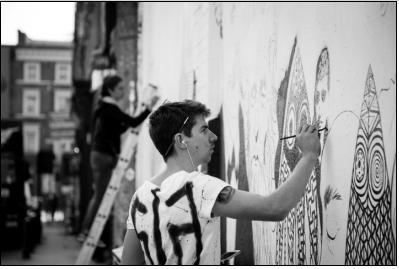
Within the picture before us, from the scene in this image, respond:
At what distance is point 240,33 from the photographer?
370cm

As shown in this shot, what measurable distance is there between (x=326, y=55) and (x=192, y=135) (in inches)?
23.8

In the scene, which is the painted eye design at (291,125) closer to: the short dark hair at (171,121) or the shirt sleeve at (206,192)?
the short dark hair at (171,121)

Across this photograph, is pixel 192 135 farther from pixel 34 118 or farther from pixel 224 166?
pixel 34 118

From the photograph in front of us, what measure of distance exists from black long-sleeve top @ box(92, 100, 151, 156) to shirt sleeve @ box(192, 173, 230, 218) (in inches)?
182

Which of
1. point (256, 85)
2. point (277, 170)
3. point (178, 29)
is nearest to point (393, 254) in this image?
point (277, 170)

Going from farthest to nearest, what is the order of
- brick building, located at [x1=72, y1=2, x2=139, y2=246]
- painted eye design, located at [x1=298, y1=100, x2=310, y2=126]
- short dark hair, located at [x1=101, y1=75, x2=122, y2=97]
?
brick building, located at [x1=72, y1=2, x2=139, y2=246] < short dark hair, located at [x1=101, y1=75, x2=122, y2=97] < painted eye design, located at [x1=298, y1=100, x2=310, y2=126]

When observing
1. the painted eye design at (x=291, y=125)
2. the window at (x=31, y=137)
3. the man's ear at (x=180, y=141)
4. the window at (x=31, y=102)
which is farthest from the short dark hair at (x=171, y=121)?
the window at (x=31, y=102)

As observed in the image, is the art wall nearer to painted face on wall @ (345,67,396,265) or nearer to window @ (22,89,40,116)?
painted face on wall @ (345,67,396,265)

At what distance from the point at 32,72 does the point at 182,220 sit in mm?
53314

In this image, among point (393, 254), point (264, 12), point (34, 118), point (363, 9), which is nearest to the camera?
point (393, 254)

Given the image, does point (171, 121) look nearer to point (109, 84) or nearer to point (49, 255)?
point (109, 84)

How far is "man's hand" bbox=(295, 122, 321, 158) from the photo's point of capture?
197 centimetres

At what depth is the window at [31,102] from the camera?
177 feet

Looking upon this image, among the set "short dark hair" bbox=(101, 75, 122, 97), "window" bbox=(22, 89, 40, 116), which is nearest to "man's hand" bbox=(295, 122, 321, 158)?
"short dark hair" bbox=(101, 75, 122, 97)
